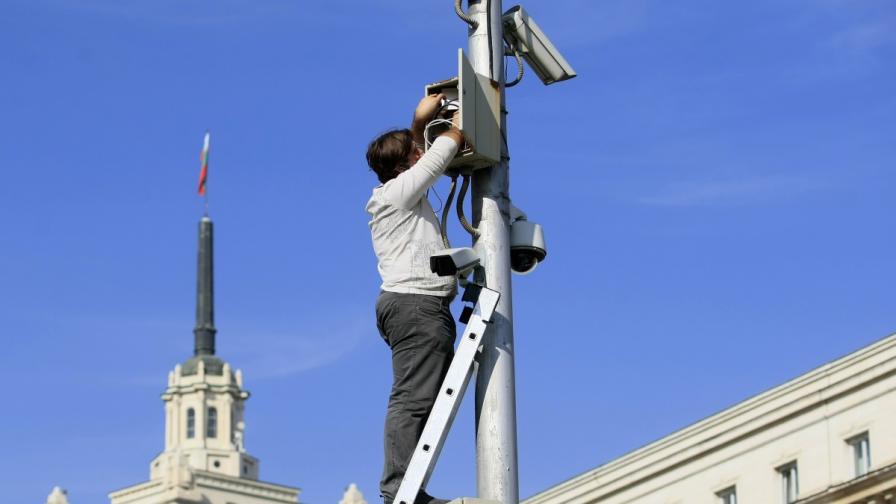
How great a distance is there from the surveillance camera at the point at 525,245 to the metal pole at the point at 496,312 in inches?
4.3

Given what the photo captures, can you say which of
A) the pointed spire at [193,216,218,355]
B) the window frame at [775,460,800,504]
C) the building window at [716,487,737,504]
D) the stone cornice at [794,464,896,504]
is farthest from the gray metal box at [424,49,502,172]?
the pointed spire at [193,216,218,355]

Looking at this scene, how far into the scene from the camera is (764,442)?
2132 inches

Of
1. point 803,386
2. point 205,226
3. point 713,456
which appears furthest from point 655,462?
point 205,226

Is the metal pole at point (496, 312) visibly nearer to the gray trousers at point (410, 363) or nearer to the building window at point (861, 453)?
the gray trousers at point (410, 363)

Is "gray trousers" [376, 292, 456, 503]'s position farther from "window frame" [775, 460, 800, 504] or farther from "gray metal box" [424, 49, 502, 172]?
"window frame" [775, 460, 800, 504]

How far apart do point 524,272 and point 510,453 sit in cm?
113

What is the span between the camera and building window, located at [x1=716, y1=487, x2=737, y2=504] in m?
54.8

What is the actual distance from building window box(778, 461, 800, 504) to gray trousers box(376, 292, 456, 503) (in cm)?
4326

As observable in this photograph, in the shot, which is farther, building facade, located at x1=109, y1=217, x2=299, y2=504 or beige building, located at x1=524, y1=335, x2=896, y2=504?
building facade, located at x1=109, y1=217, x2=299, y2=504

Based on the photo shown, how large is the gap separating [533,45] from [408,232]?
4.01ft

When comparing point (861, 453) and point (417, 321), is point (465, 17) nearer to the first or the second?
point (417, 321)

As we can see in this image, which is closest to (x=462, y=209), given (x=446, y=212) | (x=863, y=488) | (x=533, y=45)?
(x=446, y=212)

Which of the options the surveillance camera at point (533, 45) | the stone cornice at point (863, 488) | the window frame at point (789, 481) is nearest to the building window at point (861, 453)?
the stone cornice at point (863, 488)

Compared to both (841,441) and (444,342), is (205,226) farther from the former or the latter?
(444,342)
